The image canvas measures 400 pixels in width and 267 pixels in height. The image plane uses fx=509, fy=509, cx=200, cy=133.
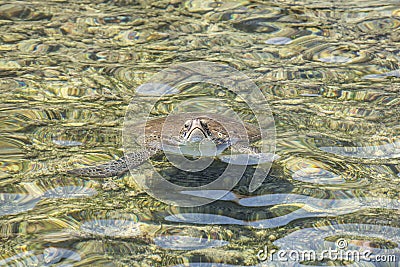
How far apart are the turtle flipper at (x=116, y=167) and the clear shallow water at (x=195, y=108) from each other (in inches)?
2.8

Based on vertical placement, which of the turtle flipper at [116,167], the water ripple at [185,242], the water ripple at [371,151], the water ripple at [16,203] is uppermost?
the turtle flipper at [116,167]

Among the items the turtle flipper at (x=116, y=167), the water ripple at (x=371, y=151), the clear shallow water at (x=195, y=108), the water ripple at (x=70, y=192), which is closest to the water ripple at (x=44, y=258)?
the clear shallow water at (x=195, y=108)

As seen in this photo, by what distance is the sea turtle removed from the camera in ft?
15.2

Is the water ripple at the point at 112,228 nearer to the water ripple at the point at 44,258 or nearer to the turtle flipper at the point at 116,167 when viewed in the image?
the water ripple at the point at 44,258

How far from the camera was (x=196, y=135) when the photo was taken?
4719 mm

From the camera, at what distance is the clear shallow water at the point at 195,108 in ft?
12.5

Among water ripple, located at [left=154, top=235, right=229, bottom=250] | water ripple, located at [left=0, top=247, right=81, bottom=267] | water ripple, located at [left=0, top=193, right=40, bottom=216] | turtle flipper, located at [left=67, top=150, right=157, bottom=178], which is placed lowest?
water ripple, located at [left=154, top=235, right=229, bottom=250]

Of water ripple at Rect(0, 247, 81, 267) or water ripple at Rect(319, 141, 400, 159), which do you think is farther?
water ripple at Rect(319, 141, 400, 159)

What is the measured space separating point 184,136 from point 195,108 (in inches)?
48.3

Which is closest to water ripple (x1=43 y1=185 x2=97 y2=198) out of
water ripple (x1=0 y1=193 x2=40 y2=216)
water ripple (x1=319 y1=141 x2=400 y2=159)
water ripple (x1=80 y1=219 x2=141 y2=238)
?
water ripple (x1=0 y1=193 x2=40 y2=216)

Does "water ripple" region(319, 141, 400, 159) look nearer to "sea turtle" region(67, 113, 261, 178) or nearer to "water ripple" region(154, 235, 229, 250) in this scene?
"sea turtle" region(67, 113, 261, 178)

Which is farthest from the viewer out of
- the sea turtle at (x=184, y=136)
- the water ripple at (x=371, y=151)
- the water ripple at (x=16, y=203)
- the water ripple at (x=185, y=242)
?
the water ripple at (x=371, y=151)

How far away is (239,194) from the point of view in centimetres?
439

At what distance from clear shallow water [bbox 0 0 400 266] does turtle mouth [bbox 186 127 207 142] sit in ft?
1.09
